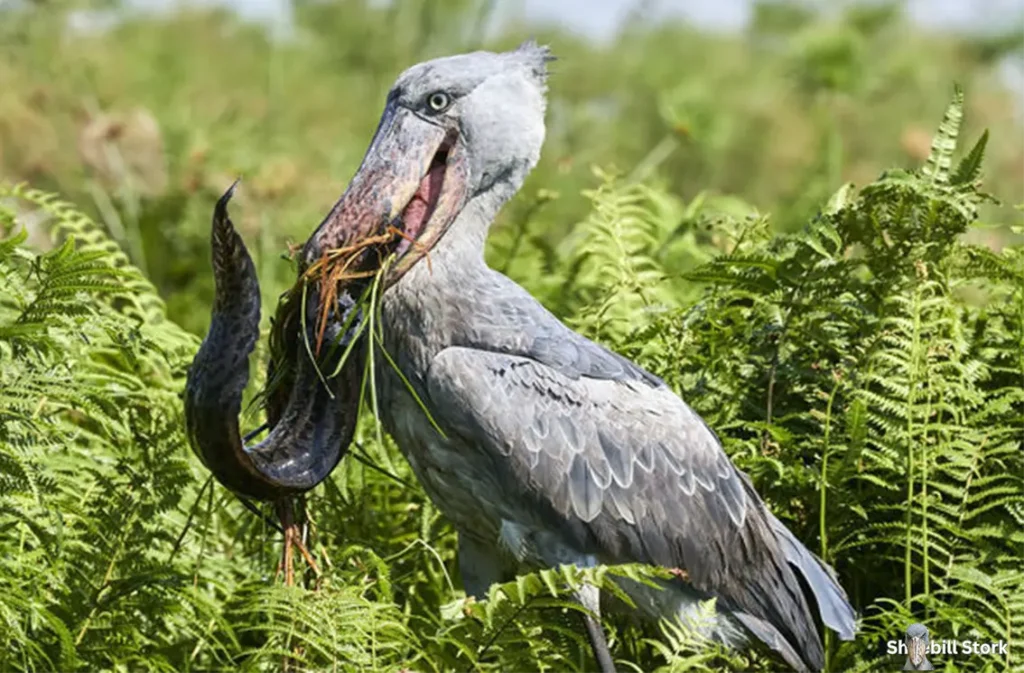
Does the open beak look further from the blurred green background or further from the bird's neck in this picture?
the blurred green background

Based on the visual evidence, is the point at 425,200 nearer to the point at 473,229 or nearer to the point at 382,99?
the point at 473,229

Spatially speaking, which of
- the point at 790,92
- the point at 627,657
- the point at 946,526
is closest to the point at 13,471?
the point at 627,657

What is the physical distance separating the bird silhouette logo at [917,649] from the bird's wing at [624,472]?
27 centimetres

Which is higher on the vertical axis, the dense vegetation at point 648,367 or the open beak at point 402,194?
the open beak at point 402,194

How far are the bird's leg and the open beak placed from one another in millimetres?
963

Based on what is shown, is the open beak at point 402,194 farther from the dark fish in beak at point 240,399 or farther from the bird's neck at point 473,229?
the dark fish in beak at point 240,399

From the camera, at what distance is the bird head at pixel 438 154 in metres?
4.40

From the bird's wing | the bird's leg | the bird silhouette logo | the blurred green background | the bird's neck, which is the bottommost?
the bird silhouette logo

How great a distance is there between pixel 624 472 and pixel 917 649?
0.92m

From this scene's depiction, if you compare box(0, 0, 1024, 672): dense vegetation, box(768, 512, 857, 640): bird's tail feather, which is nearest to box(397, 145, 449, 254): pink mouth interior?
box(0, 0, 1024, 672): dense vegetation

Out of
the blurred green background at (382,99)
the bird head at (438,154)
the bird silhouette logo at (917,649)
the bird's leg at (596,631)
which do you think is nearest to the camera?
the bird's leg at (596,631)

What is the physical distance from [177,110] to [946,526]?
7185mm

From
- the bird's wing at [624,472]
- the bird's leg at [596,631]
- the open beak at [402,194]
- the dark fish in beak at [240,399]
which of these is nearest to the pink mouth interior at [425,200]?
the open beak at [402,194]

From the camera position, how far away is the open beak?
437 centimetres
